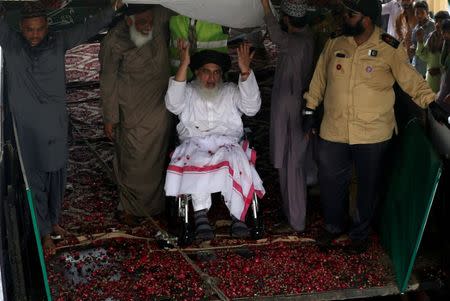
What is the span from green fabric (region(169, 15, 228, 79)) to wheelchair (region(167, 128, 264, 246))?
789mm

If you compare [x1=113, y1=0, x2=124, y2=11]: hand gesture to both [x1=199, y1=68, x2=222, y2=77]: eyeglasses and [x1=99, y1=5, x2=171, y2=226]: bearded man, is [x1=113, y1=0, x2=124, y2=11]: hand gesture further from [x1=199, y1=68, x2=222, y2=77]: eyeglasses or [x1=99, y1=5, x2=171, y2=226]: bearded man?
[x1=199, y1=68, x2=222, y2=77]: eyeglasses

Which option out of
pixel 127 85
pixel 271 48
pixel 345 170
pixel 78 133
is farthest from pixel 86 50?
pixel 345 170

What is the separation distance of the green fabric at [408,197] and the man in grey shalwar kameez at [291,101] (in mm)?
666

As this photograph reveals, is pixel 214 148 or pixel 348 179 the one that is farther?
pixel 214 148

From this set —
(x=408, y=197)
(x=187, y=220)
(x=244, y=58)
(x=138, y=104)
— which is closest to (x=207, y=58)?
(x=244, y=58)

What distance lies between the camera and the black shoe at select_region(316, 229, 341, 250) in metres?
4.96

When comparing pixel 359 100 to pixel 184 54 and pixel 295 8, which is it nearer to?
Answer: pixel 295 8

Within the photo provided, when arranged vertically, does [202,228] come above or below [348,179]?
below

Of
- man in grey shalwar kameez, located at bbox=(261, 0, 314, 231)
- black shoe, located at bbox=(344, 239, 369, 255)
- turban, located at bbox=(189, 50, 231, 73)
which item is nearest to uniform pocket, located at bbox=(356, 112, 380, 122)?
man in grey shalwar kameez, located at bbox=(261, 0, 314, 231)

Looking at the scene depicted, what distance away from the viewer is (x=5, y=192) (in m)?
3.83

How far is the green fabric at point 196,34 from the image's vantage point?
16.5ft

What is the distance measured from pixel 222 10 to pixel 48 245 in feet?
7.12

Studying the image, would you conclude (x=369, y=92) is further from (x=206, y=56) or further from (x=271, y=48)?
(x=271, y=48)

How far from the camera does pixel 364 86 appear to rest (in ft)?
14.6
